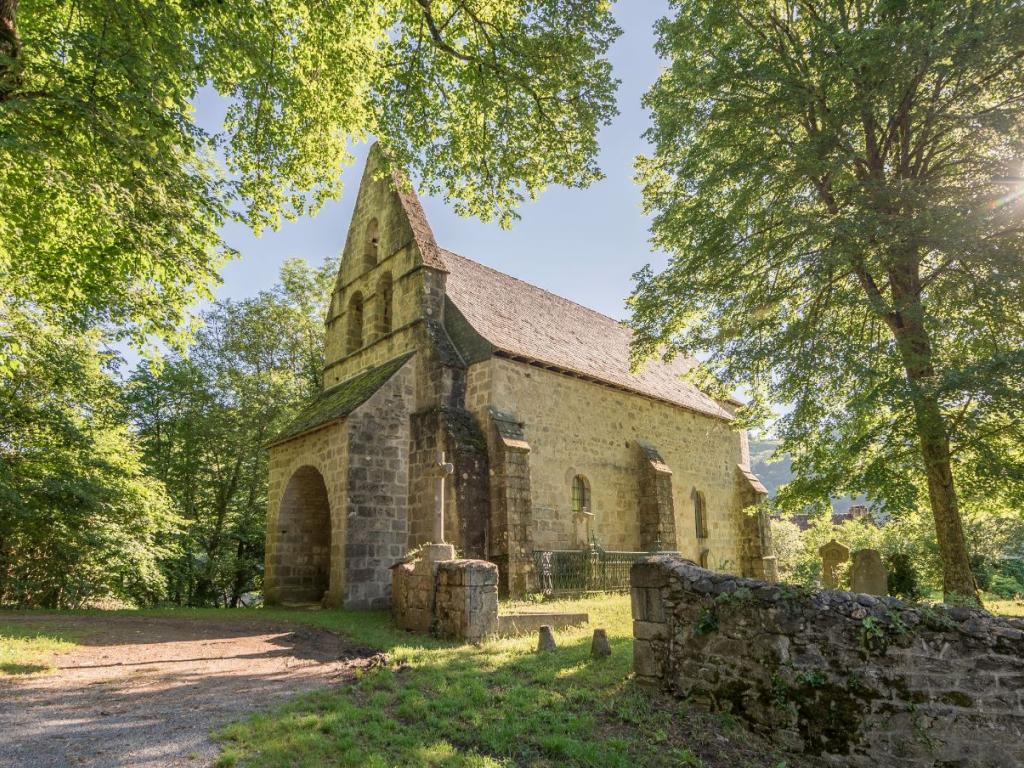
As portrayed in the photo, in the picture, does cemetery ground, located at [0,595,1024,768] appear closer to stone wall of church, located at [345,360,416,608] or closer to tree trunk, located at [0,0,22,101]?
stone wall of church, located at [345,360,416,608]

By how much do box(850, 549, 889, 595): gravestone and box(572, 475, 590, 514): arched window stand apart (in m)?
6.87

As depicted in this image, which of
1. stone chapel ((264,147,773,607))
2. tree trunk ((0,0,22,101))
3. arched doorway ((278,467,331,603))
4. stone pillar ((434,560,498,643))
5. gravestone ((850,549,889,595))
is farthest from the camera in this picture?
arched doorway ((278,467,331,603))

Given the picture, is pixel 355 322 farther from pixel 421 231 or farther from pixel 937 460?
pixel 937 460

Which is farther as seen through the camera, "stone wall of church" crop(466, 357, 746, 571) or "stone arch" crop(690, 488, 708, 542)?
"stone arch" crop(690, 488, 708, 542)

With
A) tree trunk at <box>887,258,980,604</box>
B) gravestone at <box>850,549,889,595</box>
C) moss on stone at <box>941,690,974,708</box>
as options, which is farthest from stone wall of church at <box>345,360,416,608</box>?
moss on stone at <box>941,690,974,708</box>

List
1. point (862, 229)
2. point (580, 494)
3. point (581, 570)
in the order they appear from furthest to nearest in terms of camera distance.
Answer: point (580, 494) → point (581, 570) → point (862, 229)

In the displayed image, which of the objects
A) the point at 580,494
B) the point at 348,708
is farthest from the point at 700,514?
the point at 348,708

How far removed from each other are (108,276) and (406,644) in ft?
24.5

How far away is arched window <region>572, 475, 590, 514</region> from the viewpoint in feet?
52.3

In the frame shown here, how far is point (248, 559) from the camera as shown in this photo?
891 inches

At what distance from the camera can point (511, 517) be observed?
42.5 ft

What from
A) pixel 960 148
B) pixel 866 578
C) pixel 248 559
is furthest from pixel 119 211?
pixel 248 559

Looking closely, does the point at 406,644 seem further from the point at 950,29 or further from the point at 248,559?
the point at 248,559

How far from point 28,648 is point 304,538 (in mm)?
8638
